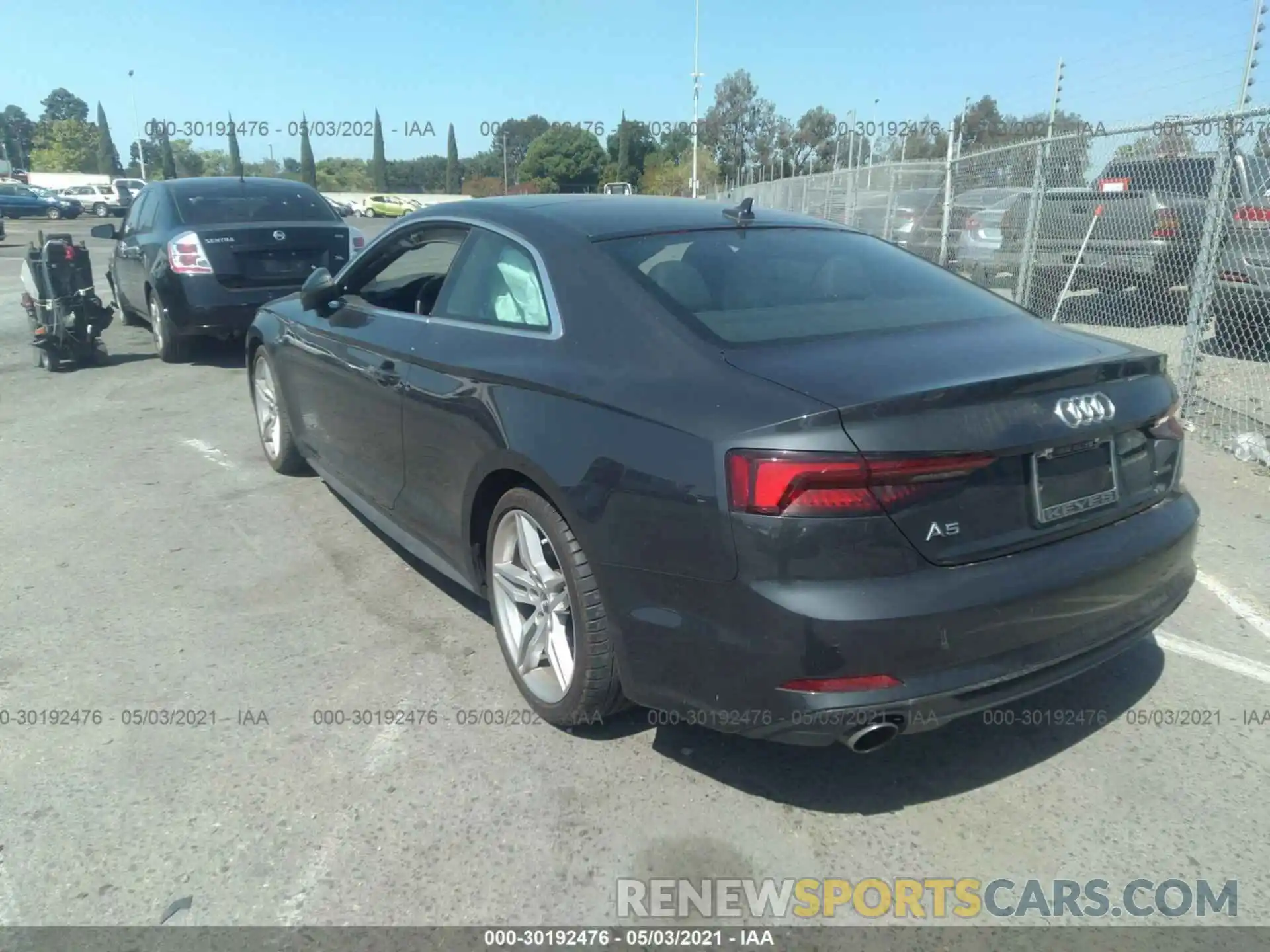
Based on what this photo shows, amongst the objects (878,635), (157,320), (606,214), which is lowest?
(157,320)

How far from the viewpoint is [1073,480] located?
8.70ft

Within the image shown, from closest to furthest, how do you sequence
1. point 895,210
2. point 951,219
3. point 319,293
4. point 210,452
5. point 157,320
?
1. point 319,293
2. point 210,452
3. point 157,320
4. point 951,219
5. point 895,210

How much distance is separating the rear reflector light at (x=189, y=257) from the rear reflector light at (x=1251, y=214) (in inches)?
323

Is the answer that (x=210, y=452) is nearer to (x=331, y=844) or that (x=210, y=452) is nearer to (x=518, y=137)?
(x=331, y=844)

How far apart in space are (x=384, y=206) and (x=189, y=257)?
5077 centimetres

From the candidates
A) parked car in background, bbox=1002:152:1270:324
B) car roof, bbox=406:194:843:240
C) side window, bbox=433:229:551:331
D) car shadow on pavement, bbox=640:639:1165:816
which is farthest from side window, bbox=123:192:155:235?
car shadow on pavement, bbox=640:639:1165:816

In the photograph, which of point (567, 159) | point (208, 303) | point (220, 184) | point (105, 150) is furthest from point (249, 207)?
point (105, 150)

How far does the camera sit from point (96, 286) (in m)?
16.2

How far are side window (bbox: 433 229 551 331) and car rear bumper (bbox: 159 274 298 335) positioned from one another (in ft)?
18.8

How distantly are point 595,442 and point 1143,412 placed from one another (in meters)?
1.56

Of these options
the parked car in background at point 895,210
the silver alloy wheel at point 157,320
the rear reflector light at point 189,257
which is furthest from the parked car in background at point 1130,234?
the silver alloy wheel at point 157,320

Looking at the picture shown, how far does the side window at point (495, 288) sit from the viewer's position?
3.32 meters

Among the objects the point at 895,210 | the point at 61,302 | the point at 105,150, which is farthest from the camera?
the point at 105,150

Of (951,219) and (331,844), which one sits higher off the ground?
(951,219)
